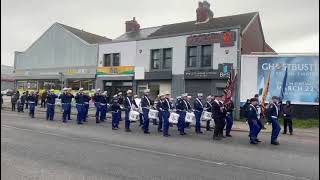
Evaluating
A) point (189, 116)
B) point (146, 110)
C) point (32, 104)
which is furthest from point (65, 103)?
point (189, 116)

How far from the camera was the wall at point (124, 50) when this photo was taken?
107 feet

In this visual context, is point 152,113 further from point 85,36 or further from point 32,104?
point 85,36

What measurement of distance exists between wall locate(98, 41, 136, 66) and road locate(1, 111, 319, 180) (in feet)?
60.7

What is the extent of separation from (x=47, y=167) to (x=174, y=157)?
3324 mm

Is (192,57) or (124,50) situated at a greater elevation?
(124,50)

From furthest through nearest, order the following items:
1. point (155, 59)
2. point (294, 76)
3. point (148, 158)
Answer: point (155, 59)
point (294, 76)
point (148, 158)

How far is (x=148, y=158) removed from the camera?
10070 mm

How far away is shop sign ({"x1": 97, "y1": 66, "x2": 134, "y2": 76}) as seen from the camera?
3244 cm

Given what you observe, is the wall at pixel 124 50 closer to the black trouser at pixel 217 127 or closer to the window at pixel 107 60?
the window at pixel 107 60

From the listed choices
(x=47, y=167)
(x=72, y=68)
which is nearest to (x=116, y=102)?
(x=47, y=167)

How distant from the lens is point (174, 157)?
406 inches

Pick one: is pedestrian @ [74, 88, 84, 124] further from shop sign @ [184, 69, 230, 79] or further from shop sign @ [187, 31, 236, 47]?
shop sign @ [187, 31, 236, 47]

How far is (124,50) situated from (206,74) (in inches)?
338

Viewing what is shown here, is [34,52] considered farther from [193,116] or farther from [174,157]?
[174,157]
